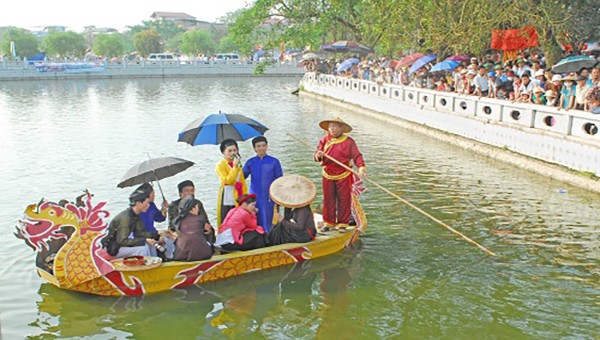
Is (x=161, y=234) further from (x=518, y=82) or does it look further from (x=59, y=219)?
(x=518, y=82)

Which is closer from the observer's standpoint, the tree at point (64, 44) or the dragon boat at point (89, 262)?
the dragon boat at point (89, 262)

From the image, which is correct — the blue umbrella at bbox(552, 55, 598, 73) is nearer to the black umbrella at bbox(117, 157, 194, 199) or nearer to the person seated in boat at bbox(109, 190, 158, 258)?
the black umbrella at bbox(117, 157, 194, 199)

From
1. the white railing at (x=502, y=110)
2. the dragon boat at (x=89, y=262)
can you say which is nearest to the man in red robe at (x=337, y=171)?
the dragon boat at (x=89, y=262)

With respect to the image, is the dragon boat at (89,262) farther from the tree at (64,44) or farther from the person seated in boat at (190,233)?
the tree at (64,44)

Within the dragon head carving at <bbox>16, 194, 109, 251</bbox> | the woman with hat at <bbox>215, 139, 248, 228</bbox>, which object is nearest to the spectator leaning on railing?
the woman with hat at <bbox>215, 139, 248, 228</bbox>

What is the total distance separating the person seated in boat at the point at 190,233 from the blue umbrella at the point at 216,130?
61.3 inches

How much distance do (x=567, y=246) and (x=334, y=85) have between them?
2176 centimetres

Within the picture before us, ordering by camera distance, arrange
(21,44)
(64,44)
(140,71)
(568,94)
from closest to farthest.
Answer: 1. (568,94)
2. (140,71)
3. (21,44)
4. (64,44)

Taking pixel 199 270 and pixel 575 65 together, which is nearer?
pixel 199 270

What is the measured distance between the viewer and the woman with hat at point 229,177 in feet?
25.7

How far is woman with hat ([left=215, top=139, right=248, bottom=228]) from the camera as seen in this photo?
308 inches

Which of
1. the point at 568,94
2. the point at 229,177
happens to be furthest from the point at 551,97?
the point at 229,177

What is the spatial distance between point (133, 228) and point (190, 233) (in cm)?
67

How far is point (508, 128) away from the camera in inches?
562
